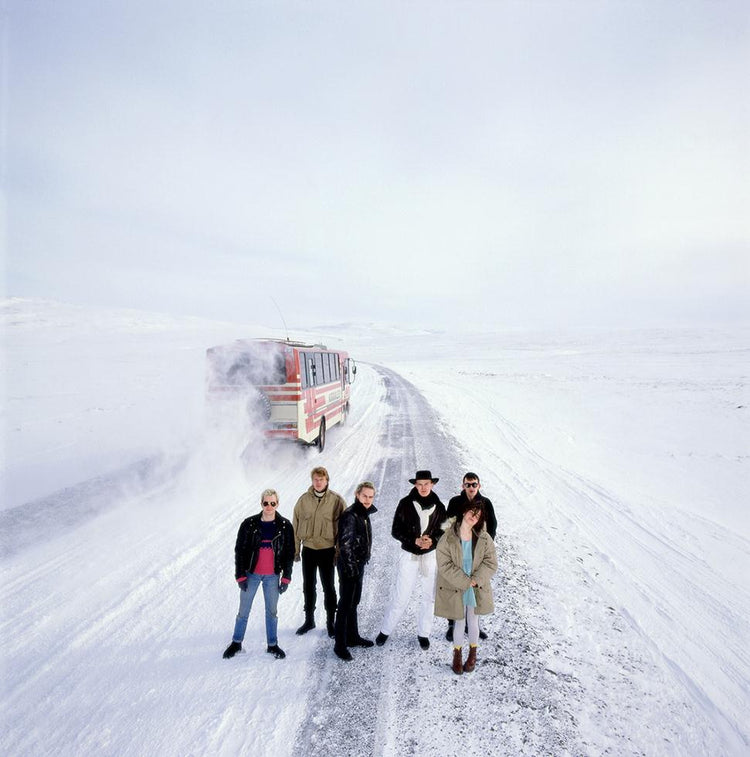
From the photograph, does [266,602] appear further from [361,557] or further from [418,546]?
[418,546]

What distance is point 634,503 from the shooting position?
9.32m

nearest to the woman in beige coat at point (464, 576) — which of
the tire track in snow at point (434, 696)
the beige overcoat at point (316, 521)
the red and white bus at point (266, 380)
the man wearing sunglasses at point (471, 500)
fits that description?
the tire track in snow at point (434, 696)

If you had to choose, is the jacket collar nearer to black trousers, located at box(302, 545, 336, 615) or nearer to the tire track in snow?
black trousers, located at box(302, 545, 336, 615)

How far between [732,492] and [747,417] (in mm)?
8931

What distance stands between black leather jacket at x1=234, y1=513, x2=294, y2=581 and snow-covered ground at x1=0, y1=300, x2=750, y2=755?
96 cm

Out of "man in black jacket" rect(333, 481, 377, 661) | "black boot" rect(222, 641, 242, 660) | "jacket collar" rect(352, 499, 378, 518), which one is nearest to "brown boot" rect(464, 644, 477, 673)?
"man in black jacket" rect(333, 481, 377, 661)

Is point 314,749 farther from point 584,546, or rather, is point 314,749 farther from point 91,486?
point 91,486

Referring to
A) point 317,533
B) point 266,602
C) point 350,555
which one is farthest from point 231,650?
point 350,555

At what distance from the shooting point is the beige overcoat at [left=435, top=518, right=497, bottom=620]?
14.2 feet

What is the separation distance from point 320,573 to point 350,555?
638mm

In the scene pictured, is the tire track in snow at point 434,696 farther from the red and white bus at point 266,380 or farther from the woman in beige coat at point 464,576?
the red and white bus at point 266,380

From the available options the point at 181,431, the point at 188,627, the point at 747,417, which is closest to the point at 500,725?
the point at 188,627

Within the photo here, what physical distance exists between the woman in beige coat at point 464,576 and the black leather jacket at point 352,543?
78 centimetres

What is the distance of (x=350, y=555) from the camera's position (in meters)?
4.52
